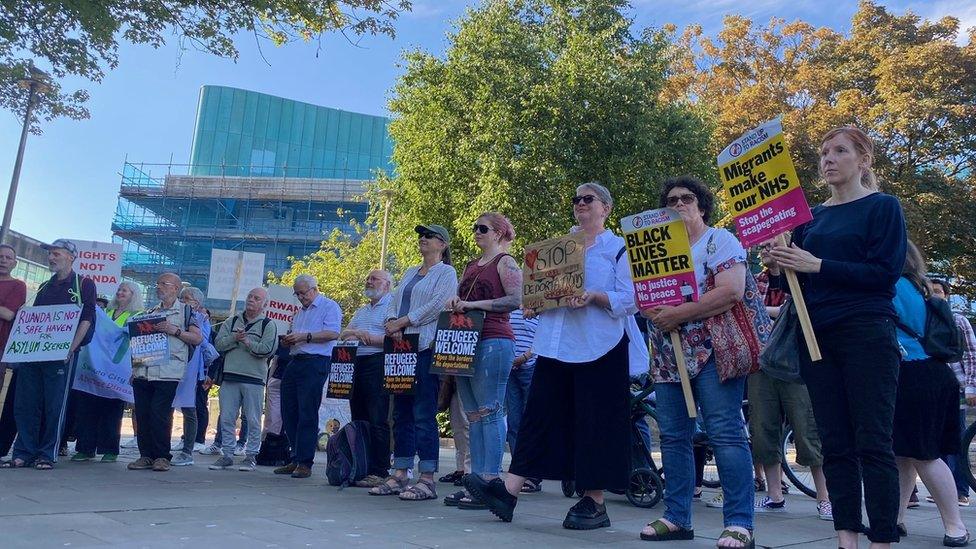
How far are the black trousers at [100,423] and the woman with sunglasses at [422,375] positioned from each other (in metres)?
3.80

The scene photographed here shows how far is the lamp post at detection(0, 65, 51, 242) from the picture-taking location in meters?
13.8

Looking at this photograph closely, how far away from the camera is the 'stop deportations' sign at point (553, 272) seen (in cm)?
503

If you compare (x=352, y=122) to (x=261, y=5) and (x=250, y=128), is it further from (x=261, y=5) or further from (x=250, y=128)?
(x=261, y=5)

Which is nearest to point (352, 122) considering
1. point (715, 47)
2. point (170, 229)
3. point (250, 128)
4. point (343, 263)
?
point (250, 128)

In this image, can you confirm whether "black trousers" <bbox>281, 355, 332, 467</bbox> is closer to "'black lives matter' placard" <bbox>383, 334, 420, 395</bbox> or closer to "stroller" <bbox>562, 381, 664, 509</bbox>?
"'black lives matter' placard" <bbox>383, 334, 420, 395</bbox>

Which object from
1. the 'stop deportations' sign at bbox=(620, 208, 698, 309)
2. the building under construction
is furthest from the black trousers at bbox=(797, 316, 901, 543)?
the building under construction

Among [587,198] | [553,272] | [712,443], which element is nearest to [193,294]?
[553,272]

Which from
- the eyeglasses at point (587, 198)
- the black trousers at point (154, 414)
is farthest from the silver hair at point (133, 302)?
the eyeglasses at point (587, 198)

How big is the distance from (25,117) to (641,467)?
14.6m

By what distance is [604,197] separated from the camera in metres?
5.31

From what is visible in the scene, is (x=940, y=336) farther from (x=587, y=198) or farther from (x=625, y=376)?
(x=587, y=198)

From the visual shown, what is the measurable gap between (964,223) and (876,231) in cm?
2333

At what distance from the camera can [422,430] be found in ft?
20.9

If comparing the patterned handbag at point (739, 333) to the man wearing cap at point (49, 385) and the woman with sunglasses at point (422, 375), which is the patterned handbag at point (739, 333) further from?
the man wearing cap at point (49, 385)
